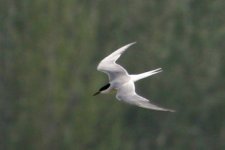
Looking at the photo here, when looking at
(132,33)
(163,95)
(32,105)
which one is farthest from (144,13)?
(32,105)

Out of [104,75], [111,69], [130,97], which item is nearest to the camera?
[130,97]

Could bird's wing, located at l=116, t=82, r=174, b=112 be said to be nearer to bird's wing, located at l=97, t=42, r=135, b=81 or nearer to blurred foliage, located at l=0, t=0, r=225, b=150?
bird's wing, located at l=97, t=42, r=135, b=81

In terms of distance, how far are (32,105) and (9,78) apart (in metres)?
1.16

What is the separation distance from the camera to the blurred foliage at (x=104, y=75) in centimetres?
2169

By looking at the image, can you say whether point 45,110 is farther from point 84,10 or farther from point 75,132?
point 84,10

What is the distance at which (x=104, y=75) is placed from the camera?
69.6 ft

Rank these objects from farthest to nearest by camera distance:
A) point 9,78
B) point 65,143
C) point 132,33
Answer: point 132,33 < point 9,78 < point 65,143

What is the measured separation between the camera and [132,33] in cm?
2475

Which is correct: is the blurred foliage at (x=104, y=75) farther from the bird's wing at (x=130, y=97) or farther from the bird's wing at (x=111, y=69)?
the bird's wing at (x=130, y=97)

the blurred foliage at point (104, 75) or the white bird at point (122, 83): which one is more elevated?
the white bird at point (122, 83)

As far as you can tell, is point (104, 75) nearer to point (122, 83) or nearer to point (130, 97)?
point (122, 83)

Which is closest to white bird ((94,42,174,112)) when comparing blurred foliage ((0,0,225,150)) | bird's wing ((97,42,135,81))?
bird's wing ((97,42,135,81))

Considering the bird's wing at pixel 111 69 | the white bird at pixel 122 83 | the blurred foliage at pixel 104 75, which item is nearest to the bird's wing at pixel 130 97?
the white bird at pixel 122 83

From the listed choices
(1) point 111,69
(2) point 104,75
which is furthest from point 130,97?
(2) point 104,75
